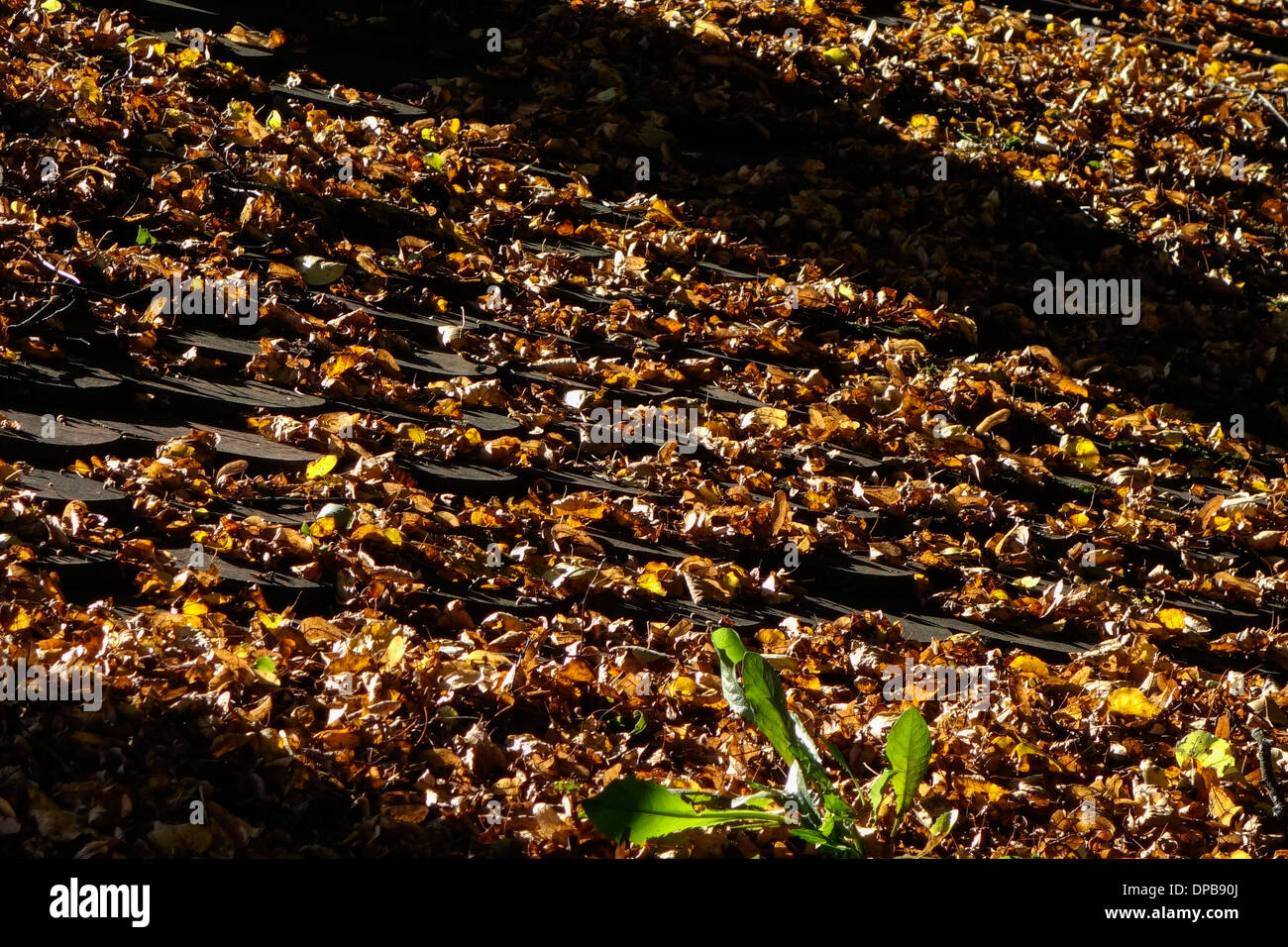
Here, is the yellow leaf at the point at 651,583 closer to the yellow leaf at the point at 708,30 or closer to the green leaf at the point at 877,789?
the green leaf at the point at 877,789

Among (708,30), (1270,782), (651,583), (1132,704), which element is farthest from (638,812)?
(708,30)

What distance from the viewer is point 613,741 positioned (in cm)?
298

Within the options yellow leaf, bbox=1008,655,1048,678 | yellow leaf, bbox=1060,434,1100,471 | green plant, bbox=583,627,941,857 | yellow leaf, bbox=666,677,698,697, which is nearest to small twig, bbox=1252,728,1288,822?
yellow leaf, bbox=1008,655,1048,678

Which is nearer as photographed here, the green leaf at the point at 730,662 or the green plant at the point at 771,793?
the green plant at the point at 771,793

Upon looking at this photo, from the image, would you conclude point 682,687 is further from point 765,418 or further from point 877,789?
point 765,418

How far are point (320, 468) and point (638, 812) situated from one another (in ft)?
4.64

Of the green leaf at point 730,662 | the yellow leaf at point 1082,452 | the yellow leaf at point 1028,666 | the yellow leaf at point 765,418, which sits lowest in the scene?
the yellow leaf at point 1028,666

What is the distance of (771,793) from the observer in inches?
108

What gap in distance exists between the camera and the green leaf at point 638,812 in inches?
100

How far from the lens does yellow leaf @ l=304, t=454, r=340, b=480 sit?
330 centimetres

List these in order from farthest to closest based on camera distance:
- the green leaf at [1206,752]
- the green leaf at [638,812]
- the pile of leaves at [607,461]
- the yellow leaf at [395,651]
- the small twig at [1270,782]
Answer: the green leaf at [1206,752] < the small twig at [1270,782] < the yellow leaf at [395,651] < the pile of leaves at [607,461] < the green leaf at [638,812]

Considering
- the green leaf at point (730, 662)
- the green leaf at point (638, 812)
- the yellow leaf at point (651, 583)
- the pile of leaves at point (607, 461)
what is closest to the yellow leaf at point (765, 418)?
the pile of leaves at point (607, 461)

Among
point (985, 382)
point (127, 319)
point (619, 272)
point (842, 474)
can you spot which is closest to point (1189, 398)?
point (985, 382)

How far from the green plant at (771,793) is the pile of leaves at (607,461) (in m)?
0.03
